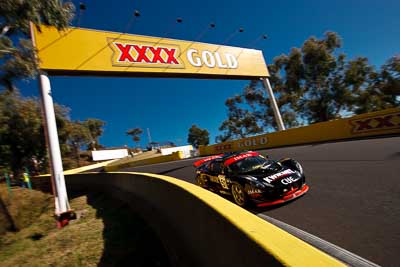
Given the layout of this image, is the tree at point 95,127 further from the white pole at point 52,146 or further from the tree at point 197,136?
the white pole at point 52,146

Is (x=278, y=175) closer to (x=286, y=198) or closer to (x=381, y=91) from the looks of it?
(x=286, y=198)

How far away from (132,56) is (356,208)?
42.2ft

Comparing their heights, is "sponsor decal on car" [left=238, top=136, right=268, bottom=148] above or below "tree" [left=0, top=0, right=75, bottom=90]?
below

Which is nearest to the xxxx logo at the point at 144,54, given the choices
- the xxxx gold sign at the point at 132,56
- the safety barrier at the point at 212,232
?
the xxxx gold sign at the point at 132,56

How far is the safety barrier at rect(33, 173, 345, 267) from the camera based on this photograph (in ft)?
4.88

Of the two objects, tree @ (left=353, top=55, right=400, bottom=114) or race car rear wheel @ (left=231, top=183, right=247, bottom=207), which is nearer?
race car rear wheel @ (left=231, top=183, right=247, bottom=207)

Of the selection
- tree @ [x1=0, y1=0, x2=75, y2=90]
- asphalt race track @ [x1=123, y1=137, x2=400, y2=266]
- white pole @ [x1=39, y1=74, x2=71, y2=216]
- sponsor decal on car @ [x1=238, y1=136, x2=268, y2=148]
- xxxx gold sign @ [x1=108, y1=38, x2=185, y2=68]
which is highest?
xxxx gold sign @ [x1=108, y1=38, x2=185, y2=68]

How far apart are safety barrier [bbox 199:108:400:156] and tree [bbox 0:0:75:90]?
1454 cm

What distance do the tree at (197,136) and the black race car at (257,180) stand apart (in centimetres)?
9383

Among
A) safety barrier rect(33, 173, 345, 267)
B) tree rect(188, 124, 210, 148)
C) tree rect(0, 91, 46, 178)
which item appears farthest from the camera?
tree rect(188, 124, 210, 148)

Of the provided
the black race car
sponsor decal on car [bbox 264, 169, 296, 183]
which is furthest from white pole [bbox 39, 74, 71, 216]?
sponsor decal on car [bbox 264, 169, 296, 183]

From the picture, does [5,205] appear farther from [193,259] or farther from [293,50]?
[293,50]

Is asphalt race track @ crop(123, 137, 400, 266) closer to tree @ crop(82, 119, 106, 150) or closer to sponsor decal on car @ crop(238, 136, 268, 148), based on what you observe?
sponsor decal on car @ crop(238, 136, 268, 148)

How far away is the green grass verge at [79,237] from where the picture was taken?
4633 mm
